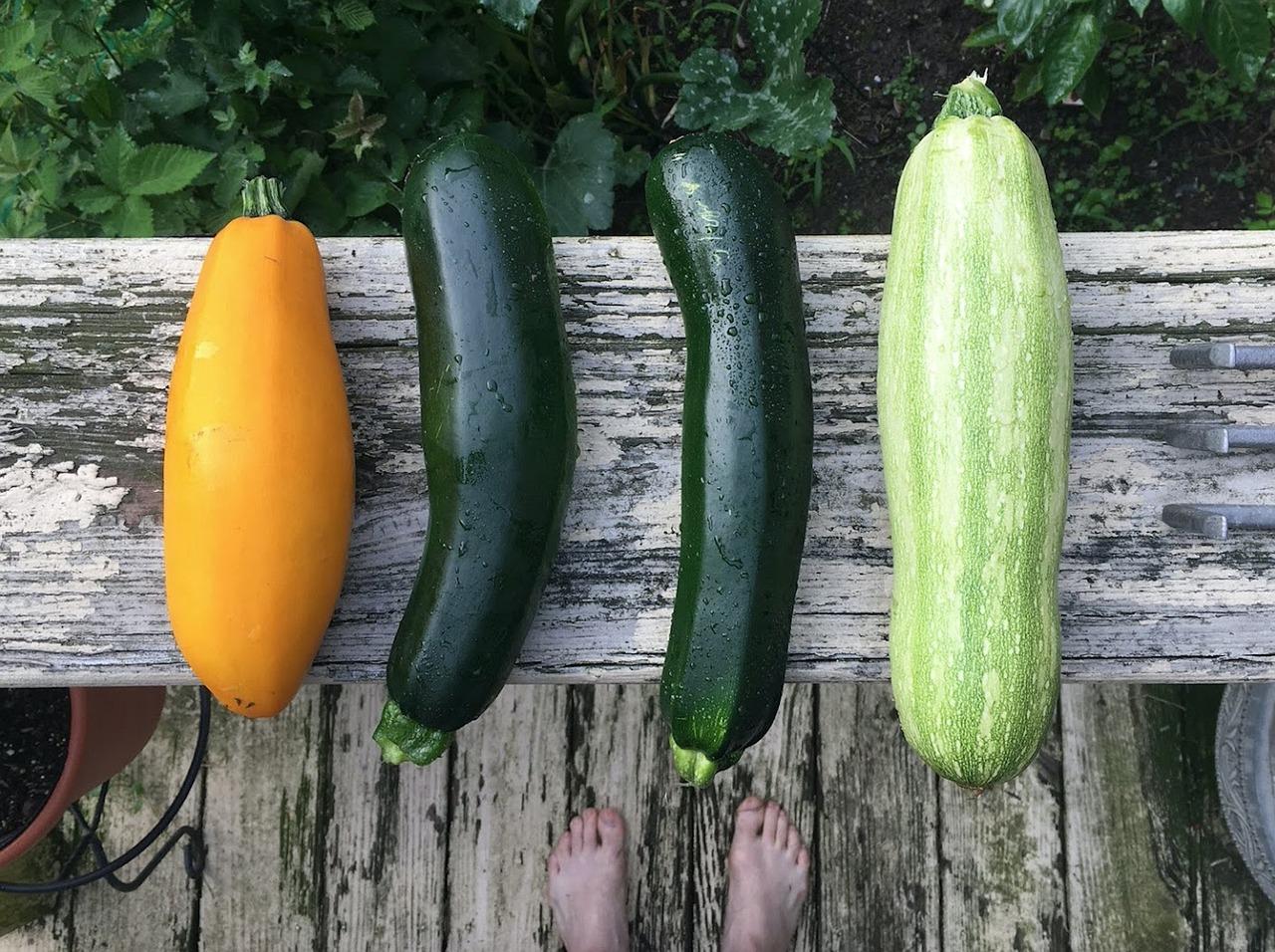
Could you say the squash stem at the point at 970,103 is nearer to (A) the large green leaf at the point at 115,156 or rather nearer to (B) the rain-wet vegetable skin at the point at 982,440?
(B) the rain-wet vegetable skin at the point at 982,440

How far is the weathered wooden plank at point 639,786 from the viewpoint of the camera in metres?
2.05

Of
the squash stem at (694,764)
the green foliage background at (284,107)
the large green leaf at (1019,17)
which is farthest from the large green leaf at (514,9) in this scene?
the squash stem at (694,764)

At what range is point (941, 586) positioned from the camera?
3.74 feet

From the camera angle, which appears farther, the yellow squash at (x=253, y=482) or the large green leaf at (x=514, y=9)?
the large green leaf at (x=514, y=9)

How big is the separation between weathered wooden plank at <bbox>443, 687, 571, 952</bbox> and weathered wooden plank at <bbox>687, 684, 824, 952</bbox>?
1.08 feet

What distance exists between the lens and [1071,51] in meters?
1.49

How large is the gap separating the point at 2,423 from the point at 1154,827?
91.6 inches

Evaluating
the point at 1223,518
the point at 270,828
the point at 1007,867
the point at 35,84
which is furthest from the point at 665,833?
the point at 35,84

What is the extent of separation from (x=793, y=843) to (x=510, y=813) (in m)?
0.63

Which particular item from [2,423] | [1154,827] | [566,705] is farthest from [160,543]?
[1154,827]

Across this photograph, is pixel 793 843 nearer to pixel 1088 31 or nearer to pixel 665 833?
pixel 665 833

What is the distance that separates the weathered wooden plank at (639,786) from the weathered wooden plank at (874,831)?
34 centimetres

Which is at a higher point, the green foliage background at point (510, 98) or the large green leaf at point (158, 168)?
the green foliage background at point (510, 98)

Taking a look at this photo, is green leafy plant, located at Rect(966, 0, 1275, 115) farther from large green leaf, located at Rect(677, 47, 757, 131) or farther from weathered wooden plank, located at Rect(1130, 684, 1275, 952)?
weathered wooden plank, located at Rect(1130, 684, 1275, 952)
